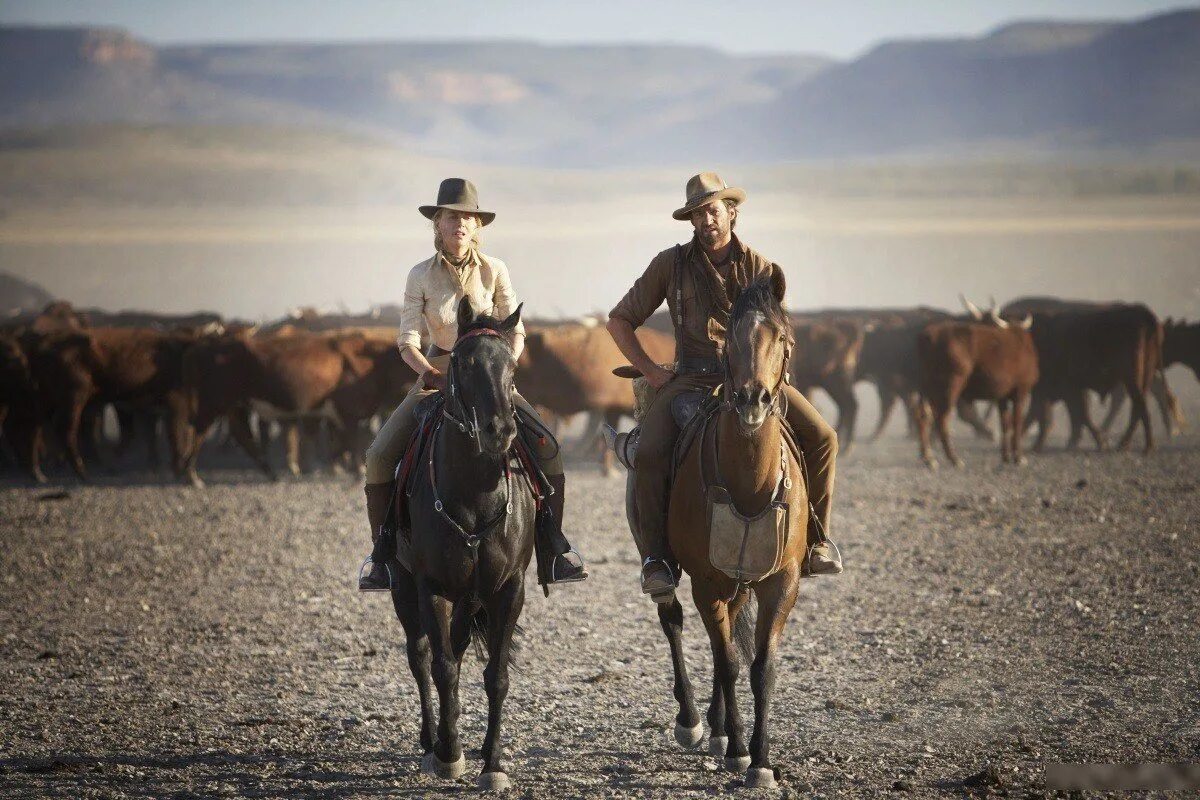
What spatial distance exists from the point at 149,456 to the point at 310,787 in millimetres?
16198

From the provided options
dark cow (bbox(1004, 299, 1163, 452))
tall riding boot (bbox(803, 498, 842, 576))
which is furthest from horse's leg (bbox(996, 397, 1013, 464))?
tall riding boot (bbox(803, 498, 842, 576))

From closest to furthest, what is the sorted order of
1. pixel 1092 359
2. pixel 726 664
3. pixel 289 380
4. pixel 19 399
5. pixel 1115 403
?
pixel 726 664, pixel 289 380, pixel 19 399, pixel 1092 359, pixel 1115 403

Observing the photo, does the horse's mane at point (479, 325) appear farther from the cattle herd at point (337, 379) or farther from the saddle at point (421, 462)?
the cattle herd at point (337, 379)

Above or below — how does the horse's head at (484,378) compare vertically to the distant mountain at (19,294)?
below

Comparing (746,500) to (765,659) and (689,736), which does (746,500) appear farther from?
(689,736)

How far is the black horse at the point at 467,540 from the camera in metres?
5.63

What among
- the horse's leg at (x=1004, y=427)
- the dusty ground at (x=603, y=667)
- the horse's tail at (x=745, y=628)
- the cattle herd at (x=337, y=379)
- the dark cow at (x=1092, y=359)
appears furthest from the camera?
the dark cow at (x=1092, y=359)

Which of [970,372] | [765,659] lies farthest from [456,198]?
[970,372]

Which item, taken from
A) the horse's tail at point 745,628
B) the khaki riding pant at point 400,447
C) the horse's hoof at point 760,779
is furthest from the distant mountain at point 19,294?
the horse's hoof at point 760,779

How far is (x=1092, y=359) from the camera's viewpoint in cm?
2203

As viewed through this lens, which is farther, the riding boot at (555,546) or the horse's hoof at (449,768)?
the riding boot at (555,546)

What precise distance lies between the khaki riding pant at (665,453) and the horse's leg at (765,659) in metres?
0.49

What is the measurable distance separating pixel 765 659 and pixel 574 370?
14.2m

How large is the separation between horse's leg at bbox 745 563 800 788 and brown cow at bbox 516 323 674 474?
45.0 feet
